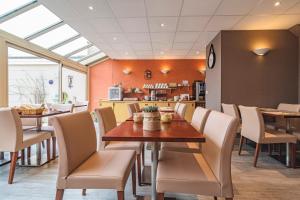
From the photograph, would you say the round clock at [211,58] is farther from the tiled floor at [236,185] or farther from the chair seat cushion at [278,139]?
the tiled floor at [236,185]

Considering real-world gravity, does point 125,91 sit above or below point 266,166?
above

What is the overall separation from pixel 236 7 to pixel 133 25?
2063 mm

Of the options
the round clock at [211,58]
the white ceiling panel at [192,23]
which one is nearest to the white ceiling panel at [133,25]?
the white ceiling panel at [192,23]

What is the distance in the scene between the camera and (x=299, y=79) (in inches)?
189

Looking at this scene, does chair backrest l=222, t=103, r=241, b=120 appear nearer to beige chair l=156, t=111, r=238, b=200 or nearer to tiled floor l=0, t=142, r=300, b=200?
tiled floor l=0, t=142, r=300, b=200

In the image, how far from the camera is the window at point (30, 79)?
4.56m

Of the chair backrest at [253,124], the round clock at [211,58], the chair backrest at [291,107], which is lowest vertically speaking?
the chair backrest at [253,124]

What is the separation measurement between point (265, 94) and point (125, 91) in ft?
17.3

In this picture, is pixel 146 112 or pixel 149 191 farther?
pixel 149 191

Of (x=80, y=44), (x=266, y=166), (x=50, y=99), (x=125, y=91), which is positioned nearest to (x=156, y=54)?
(x=125, y=91)

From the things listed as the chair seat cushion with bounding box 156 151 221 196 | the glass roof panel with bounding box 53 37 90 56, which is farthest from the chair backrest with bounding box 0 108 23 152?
the glass roof panel with bounding box 53 37 90 56

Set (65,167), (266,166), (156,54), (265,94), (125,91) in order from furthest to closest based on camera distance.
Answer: (125,91) → (156,54) → (265,94) → (266,166) → (65,167)

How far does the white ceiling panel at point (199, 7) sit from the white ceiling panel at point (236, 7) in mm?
123

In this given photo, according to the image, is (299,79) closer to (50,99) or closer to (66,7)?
(66,7)
